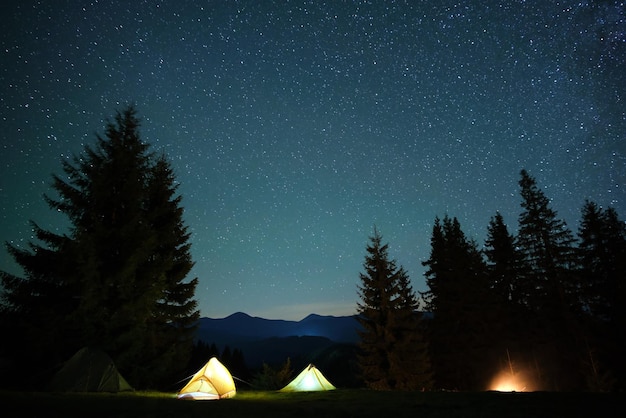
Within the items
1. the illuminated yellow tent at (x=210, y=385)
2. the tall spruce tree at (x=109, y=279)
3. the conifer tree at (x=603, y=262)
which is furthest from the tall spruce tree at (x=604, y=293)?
the tall spruce tree at (x=109, y=279)

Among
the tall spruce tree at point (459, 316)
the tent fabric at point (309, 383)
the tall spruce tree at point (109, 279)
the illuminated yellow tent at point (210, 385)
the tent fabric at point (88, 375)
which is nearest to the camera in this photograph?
the tent fabric at point (88, 375)

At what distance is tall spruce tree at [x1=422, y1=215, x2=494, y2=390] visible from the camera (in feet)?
98.6

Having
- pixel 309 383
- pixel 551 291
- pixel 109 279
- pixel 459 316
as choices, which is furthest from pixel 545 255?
pixel 109 279

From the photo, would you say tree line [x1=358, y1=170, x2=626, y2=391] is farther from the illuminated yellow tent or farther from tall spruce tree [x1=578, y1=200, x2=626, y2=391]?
the illuminated yellow tent

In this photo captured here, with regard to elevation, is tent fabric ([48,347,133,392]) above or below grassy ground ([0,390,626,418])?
above

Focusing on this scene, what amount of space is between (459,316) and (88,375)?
30.0m

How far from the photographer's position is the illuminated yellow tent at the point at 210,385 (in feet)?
39.5

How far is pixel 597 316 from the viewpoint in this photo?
26766mm

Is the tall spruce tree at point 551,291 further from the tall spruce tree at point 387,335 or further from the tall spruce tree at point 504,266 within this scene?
the tall spruce tree at point 387,335

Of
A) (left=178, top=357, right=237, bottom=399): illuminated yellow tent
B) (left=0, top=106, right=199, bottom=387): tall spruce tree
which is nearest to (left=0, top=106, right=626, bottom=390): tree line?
(left=0, top=106, right=199, bottom=387): tall spruce tree

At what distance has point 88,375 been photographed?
11.7 meters

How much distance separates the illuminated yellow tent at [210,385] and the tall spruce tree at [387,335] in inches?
541

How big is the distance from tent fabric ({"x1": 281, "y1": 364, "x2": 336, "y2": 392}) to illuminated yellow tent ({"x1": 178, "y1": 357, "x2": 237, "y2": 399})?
11.1 ft

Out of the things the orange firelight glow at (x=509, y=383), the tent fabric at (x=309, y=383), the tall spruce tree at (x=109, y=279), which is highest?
the tall spruce tree at (x=109, y=279)
